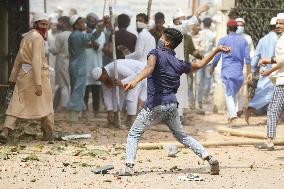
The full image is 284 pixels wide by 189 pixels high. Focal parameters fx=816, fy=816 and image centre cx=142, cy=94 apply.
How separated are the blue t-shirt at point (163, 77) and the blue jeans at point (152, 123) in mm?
77

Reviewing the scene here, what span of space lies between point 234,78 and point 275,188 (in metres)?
6.59

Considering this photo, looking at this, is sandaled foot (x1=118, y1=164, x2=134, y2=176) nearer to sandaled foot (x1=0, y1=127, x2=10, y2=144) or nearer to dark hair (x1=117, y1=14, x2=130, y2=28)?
sandaled foot (x1=0, y1=127, x2=10, y2=144)

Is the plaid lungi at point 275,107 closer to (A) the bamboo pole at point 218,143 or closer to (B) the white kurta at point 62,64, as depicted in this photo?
(A) the bamboo pole at point 218,143

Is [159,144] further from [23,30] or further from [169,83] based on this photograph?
[23,30]

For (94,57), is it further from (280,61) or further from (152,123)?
(152,123)

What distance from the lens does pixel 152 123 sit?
29.5ft

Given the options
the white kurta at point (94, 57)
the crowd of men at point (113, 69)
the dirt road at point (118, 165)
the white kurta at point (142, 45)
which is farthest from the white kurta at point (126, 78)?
the white kurta at point (94, 57)

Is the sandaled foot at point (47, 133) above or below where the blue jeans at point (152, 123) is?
below

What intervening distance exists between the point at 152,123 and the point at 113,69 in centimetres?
487

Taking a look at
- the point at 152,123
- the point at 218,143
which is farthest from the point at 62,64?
the point at 152,123

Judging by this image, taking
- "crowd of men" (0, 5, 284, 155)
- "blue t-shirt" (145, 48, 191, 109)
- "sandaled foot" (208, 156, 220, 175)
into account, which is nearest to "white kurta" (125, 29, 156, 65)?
"crowd of men" (0, 5, 284, 155)

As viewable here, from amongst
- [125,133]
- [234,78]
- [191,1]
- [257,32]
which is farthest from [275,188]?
[191,1]

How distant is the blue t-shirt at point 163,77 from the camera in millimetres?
8820

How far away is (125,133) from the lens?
43.2 feet
